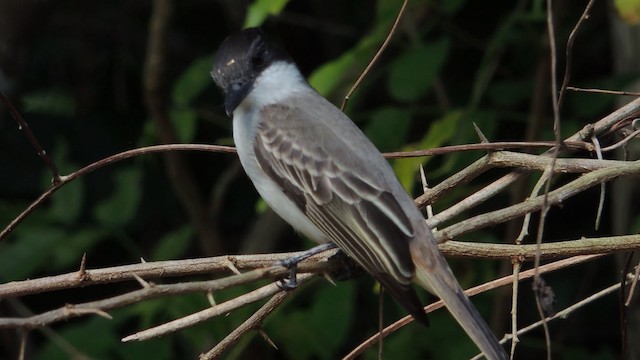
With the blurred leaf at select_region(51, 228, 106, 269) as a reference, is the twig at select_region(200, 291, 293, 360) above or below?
above

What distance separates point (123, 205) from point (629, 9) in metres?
2.77

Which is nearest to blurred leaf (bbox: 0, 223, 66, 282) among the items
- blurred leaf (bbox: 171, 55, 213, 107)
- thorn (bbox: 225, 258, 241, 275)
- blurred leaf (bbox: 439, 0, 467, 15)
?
blurred leaf (bbox: 171, 55, 213, 107)

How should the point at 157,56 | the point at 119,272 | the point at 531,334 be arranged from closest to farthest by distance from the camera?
1. the point at 119,272
2. the point at 157,56
3. the point at 531,334

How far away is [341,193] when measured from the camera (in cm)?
316

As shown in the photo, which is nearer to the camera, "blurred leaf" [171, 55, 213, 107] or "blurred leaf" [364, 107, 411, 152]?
"blurred leaf" [364, 107, 411, 152]

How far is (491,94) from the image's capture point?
500cm

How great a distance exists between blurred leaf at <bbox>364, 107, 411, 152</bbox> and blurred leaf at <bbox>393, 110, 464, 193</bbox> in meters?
0.26

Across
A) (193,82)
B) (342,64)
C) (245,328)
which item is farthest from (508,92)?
(245,328)

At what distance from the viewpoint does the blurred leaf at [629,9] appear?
11.2ft

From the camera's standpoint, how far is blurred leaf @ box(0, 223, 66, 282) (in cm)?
488

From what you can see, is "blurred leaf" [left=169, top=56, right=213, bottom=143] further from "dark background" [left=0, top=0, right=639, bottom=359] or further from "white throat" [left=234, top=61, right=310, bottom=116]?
"white throat" [left=234, top=61, right=310, bottom=116]

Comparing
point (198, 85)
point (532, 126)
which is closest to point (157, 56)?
point (198, 85)

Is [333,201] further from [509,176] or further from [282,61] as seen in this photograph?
[282,61]

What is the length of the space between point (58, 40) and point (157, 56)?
165 cm
